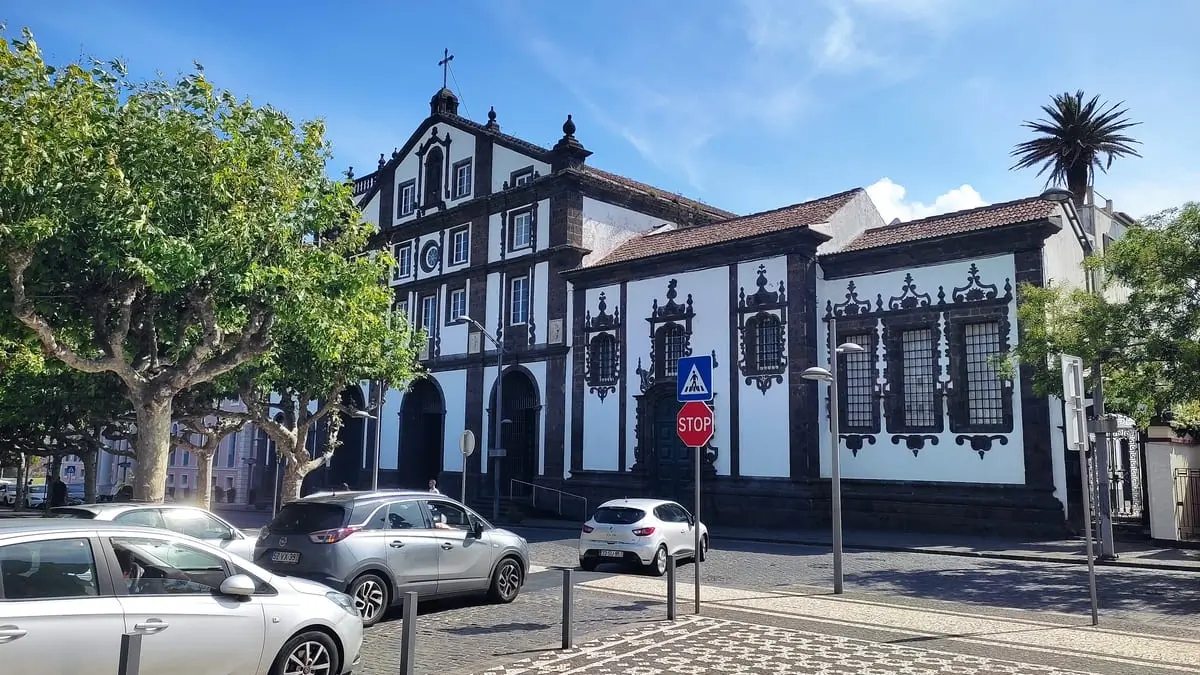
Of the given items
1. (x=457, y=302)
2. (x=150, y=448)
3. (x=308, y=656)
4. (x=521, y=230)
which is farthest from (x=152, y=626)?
(x=457, y=302)

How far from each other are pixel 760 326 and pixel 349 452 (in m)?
23.3

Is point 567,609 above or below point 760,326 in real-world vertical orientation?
below

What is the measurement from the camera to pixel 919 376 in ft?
82.3

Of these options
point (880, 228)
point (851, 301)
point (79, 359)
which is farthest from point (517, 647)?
point (880, 228)

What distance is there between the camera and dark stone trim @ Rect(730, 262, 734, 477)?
27328mm

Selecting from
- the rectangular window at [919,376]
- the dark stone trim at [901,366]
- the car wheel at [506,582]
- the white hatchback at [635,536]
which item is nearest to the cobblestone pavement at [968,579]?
the white hatchback at [635,536]

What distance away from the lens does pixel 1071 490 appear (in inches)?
866

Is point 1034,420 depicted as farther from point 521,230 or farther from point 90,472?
point 90,472

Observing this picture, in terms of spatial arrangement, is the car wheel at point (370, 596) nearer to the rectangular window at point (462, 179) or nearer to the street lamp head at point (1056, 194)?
the street lamp head at point (1056, 194)

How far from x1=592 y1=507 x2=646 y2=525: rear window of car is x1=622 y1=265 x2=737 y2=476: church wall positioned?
1155 cm

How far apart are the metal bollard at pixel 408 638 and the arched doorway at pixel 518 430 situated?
2672cm

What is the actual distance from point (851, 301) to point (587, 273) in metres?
9.74

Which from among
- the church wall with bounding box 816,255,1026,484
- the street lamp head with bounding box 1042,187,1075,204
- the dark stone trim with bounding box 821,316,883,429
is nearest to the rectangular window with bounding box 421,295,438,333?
the church wall with bounding box 816,255,1026,484

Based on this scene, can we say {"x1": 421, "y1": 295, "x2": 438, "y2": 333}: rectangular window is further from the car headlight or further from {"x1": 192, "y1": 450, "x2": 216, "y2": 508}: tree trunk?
the car headlight
